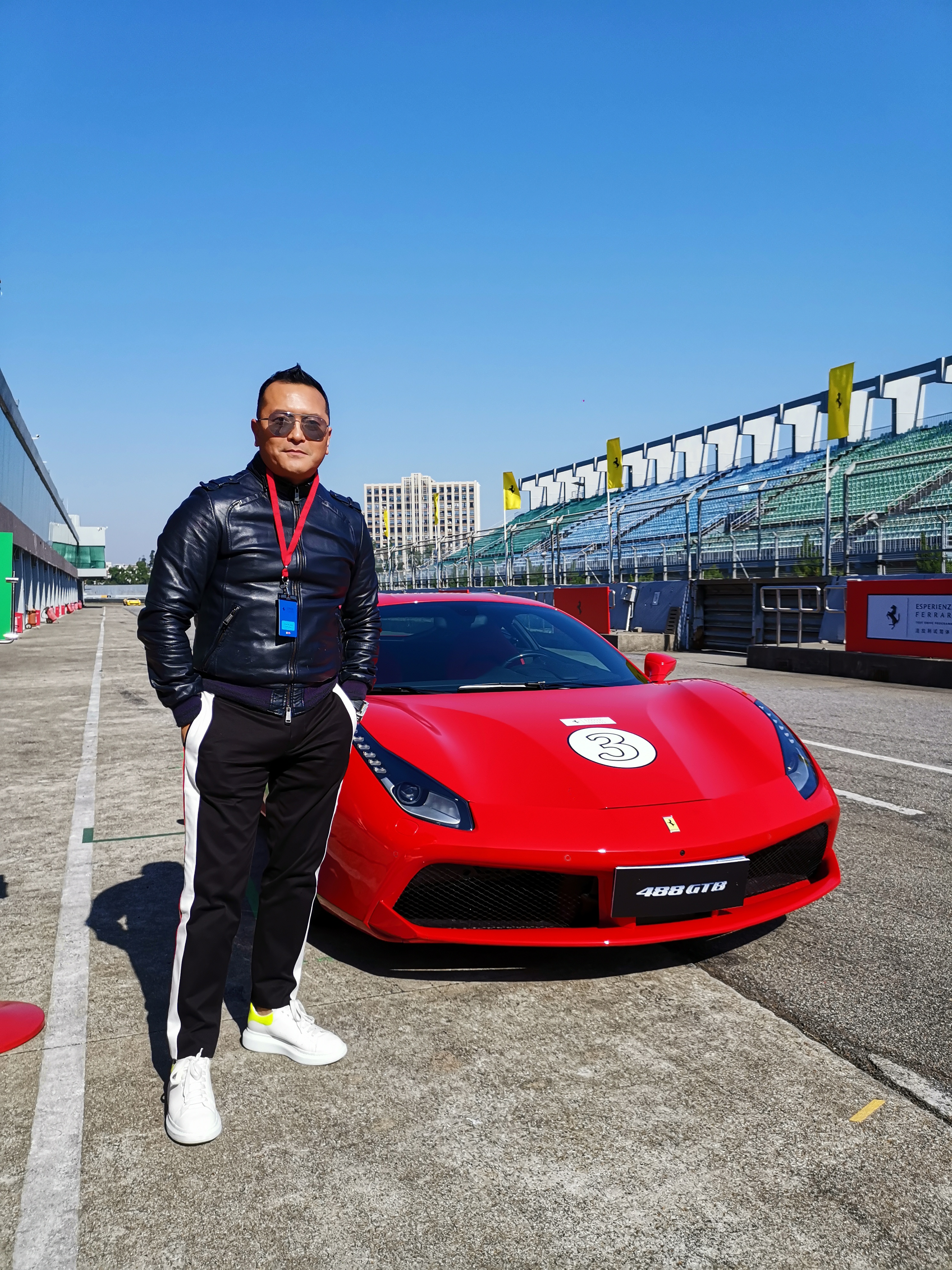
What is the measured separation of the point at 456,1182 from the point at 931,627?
1146 cm

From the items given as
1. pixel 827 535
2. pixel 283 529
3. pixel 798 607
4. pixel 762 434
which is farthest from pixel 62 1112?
pixel 762 434

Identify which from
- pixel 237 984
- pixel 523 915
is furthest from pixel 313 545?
pixel 237 984

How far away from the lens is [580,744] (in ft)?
10.8

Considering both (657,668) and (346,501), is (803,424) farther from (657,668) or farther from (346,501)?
(346,501)

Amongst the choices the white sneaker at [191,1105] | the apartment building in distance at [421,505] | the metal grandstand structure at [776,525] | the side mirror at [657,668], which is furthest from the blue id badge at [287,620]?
the apartment building in distance at [421,505]

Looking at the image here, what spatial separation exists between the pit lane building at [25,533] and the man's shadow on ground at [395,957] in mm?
22898

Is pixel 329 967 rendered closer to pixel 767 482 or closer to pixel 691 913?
pixel 691 913

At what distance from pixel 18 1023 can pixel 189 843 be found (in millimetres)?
936

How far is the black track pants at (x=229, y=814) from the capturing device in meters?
2.32

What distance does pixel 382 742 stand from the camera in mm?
3256

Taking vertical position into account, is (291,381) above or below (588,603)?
above

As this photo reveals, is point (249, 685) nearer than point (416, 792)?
Yes

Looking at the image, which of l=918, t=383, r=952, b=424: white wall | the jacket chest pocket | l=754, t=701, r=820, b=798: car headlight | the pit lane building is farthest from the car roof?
l=918, t=383, r=952, b=424: white wall

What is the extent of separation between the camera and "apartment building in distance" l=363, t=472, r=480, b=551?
122625mm
